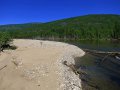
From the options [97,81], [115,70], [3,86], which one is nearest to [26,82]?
[3,86]

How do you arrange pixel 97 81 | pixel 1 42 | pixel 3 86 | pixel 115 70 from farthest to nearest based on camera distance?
pixel 1 42 < pixel 115 70 < pixel 97 81 < pixel 3 86

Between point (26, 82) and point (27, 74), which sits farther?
point (27, 74)

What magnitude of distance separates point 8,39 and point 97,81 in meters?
37.0

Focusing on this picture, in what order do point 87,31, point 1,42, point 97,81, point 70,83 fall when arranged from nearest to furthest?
point 70,83 < point 97,81 < point 1,42 < point 87,31

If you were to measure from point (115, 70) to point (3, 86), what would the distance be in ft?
66.7

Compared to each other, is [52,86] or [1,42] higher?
[1,42]

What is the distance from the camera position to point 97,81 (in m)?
25.7

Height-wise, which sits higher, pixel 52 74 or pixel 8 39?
pixel 8 39

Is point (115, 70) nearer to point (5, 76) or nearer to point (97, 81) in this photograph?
point (97, 81)

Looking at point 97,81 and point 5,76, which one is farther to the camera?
point 97,81

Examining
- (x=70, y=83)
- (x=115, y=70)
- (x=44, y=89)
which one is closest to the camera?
(x=44, y=89)

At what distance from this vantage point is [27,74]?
24.3 m

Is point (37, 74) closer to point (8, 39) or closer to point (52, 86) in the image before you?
point (52, 86)

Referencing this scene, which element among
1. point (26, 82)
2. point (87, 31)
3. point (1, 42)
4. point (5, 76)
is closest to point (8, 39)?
point (1, 42)
